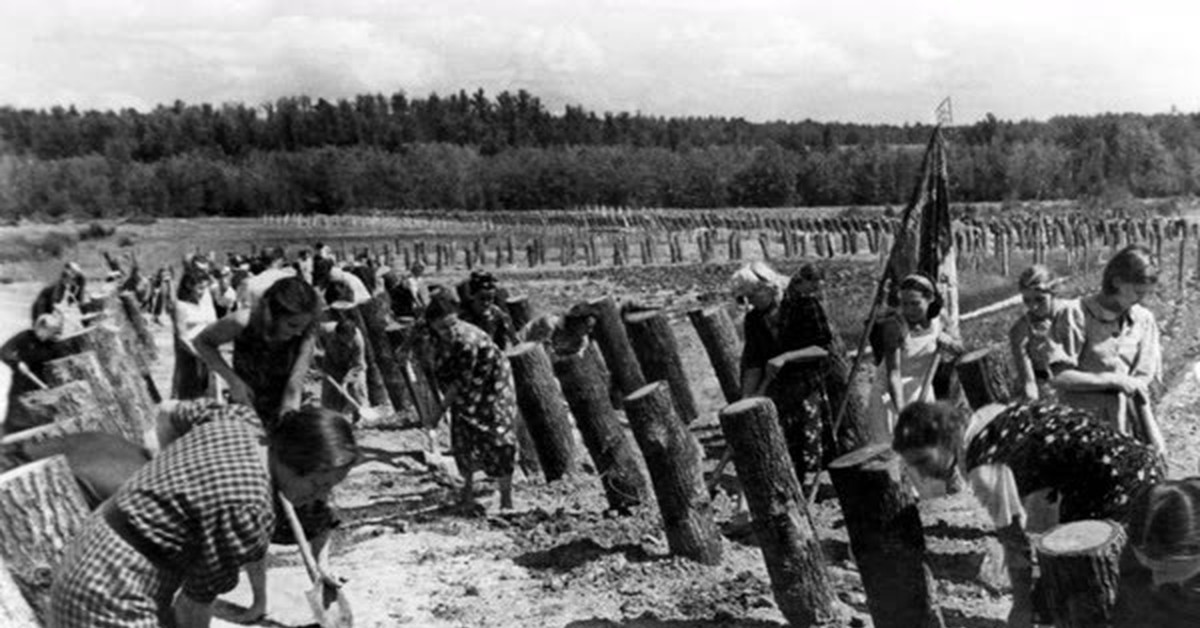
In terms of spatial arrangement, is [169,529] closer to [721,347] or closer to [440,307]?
[440,307]

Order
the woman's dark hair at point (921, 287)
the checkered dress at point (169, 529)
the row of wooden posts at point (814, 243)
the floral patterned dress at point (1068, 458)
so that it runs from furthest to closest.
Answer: the row of wooden posts at point (814, 243) < the woman's dark hair at point (921, 287) < the floral patterned dress at point (1068, 458) < the checkered dress at point (169, 529)

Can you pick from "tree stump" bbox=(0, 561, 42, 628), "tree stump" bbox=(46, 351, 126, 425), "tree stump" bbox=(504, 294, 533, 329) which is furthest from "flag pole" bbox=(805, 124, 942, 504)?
"tree stump" bbox=(504, 294, 533, 329)

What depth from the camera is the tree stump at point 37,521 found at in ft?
14.8

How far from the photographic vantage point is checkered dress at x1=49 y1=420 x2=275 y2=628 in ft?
11.5

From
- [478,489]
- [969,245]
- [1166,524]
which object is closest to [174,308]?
[478,489]

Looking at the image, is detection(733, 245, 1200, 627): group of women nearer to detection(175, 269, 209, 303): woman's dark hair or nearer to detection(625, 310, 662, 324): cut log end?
detection(625, 310, 662, 324): cut log end

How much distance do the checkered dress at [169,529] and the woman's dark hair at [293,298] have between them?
215 cm

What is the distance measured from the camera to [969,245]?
38656 millimetres

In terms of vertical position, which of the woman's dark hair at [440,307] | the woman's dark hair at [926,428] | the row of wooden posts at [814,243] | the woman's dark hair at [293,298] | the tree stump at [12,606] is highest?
the woman's dark hair at [293,298]

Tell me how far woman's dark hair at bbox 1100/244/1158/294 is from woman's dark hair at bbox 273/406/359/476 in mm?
3912

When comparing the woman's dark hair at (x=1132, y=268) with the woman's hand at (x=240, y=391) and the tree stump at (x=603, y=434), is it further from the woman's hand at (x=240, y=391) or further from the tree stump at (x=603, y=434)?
the woman's hand at (x=240, y=391)

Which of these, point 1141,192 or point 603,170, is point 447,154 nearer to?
point 603,170

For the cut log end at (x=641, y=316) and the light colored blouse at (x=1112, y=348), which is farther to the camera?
the cut log end at (x=641, y=316)

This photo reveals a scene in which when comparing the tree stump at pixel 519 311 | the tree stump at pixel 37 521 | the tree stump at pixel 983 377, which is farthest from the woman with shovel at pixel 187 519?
the tree stump at pixel 519 311
